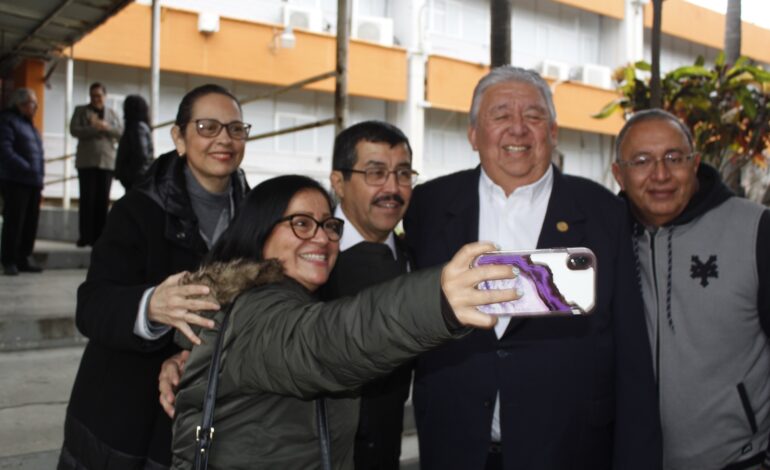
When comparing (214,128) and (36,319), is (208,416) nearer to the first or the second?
(214,128)

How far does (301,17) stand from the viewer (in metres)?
16.4

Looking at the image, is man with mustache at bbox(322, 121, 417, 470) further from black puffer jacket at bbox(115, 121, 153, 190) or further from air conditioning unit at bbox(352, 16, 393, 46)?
air conditioning unit at bbox(352, 16, 393, 46)

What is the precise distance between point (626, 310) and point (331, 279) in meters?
0.97

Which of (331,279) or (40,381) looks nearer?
(331,279)

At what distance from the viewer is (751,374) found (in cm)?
Result: 232

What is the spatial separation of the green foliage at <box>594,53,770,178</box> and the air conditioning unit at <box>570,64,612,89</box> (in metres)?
16.7

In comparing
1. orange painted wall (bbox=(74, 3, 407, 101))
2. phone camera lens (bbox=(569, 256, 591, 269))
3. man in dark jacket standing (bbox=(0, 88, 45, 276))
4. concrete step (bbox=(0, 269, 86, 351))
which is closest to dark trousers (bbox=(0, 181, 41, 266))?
man in dark jacket standing (bbox=(0, 88, 45, 276))

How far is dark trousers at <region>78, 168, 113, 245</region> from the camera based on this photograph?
7.84m

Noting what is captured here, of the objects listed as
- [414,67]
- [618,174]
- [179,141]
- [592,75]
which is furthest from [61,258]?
[592,75]

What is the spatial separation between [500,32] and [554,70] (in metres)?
16.4

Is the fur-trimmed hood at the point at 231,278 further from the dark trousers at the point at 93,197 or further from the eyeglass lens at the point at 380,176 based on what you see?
the dark trousers at the point at 93,197

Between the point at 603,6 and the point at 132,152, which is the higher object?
the point at 603,6

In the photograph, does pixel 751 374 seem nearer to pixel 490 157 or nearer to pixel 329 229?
pixel 490 157

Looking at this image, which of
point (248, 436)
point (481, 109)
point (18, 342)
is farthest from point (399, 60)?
point (248, 436)
